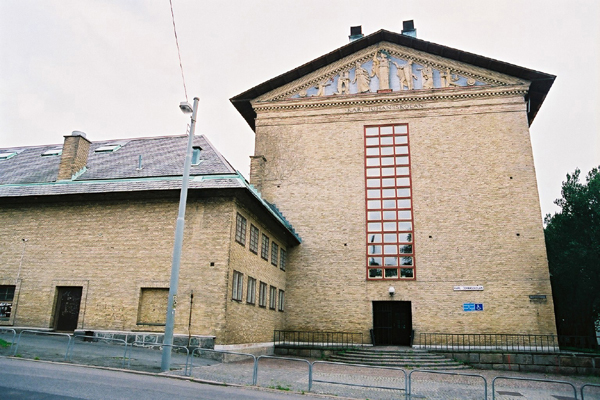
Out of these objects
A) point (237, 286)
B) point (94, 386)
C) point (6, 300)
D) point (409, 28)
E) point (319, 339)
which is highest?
point (409, 28)

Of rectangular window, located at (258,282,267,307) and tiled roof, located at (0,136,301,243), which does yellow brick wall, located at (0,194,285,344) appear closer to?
tiled roof, located at (0,136,301,243)

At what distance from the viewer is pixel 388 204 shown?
88.4 feet

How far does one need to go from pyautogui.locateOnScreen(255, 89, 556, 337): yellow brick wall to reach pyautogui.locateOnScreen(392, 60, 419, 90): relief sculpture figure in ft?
4.62

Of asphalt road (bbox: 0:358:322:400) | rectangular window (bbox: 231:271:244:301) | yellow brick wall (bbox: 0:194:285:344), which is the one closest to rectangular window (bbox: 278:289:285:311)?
yellow brick wall (bbox: 0:194:285:344)

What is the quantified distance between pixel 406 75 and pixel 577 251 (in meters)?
14.7

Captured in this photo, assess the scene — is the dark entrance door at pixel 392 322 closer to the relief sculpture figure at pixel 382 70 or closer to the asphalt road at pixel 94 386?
the relief sculpture figure at pixel 382 70

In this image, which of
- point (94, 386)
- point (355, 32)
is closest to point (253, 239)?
point (94, 386)

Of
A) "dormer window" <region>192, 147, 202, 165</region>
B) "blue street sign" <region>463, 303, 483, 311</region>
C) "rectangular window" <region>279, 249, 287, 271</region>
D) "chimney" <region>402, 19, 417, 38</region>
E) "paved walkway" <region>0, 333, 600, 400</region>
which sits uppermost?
"chimney" <region>402, 19, 417, 38</region>

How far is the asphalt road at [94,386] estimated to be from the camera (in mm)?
8758

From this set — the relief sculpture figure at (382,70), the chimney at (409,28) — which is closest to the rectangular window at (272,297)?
the relief sculpture figure at (382,70)

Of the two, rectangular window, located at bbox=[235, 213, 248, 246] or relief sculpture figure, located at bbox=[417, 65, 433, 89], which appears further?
relief sculpture figure, located at bbox=[417, 65, 433, 89]

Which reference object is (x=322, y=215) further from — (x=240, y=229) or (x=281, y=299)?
(x=240, y=229)

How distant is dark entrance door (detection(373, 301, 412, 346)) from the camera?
25141 millimetres

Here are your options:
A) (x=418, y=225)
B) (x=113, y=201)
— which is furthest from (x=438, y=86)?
(x=113, y=201)
